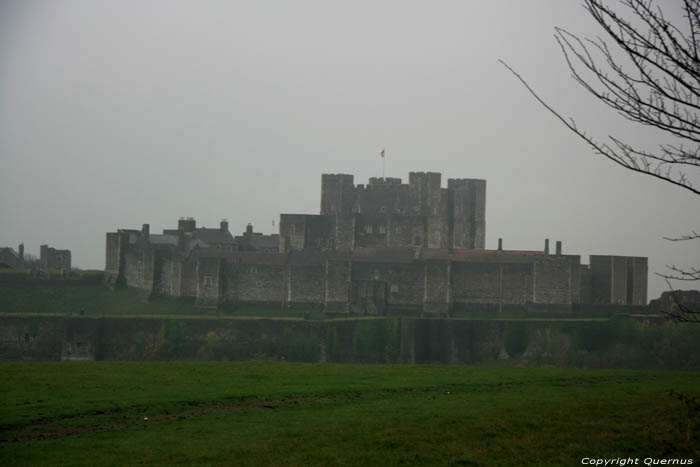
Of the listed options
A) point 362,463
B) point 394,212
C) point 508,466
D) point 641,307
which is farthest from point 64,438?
point 394,212

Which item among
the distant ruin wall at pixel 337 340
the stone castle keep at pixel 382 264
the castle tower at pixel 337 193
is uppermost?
the castle tower at pixel 337 193

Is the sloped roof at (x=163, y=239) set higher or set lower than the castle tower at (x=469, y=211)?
lower

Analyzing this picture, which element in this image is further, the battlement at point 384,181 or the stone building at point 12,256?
the stone building at point 12,256

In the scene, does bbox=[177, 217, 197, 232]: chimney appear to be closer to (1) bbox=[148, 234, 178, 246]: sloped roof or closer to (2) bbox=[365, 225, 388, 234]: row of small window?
(1) bbox=[148, 234, 178, 246]: sloped roof

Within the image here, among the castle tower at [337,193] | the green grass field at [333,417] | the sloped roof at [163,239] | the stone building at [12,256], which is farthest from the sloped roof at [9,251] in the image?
the green grass field at [333,417]

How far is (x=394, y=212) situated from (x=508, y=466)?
55157mm

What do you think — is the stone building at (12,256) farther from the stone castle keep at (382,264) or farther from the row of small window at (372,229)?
the row of small window at (372,229)

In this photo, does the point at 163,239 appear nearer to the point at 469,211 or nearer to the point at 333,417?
the point at 469,211

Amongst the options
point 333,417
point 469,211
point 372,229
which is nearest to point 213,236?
point 372,229

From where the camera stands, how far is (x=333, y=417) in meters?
18.2

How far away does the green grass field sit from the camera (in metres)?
14.2

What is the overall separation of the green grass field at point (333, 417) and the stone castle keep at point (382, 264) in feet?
93.0

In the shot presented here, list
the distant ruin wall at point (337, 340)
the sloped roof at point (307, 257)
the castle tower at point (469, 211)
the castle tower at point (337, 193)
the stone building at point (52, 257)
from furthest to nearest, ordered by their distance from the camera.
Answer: the stone building at point (52, 257) < the castle tower at point (337, 193) < the castle tower at point (469, 211) < the sloped roof at point (307, 257) < the distant ruin wall at point (337, 340)

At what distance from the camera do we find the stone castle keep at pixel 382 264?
56.6 metres
